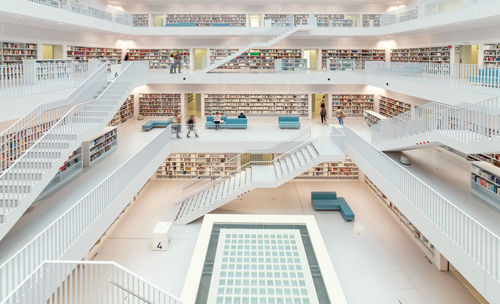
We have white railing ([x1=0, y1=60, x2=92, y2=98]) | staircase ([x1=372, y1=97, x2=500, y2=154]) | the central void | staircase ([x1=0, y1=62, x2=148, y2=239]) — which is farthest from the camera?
white railing ([x1=0, y1=60, x2=92, y2=98])

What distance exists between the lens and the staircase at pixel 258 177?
1278 cm

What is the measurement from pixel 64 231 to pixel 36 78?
4897 millimetres

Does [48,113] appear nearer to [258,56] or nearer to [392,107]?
[258,56]

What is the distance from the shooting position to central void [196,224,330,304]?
7625 millimetres

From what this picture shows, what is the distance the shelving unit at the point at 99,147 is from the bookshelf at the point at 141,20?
912 centimetres

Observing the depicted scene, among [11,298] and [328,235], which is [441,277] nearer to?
[328,235]

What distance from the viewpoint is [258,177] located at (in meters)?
13.1

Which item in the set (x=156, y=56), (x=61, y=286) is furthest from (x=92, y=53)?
(x=61, y=286)

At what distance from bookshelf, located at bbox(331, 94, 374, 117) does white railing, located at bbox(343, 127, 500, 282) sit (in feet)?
27.6

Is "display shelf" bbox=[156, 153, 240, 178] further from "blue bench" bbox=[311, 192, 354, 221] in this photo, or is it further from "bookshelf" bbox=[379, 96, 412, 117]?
"bookshelf" bbox=[379, 96, 412, 117]

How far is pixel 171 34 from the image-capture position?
18109mm

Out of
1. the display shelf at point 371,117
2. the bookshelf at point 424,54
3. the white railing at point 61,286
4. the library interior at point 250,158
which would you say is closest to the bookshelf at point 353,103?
the library interior at point 250,158

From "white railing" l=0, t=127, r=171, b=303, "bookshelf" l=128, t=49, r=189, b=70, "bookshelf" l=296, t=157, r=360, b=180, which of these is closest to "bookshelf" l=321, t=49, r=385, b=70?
"bookshelf" l=296, t=157, r=360, b=180

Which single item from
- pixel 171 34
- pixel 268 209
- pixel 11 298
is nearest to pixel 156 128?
pixel 171 34
